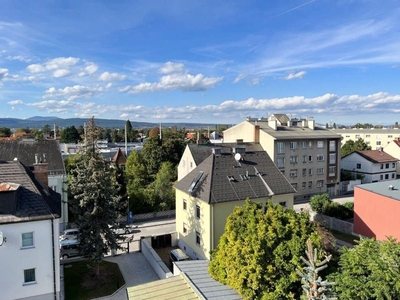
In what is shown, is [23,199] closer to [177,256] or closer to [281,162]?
[177,256]

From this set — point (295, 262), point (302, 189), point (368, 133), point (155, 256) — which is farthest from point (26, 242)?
point (368, 133)

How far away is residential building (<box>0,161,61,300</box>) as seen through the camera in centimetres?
1695

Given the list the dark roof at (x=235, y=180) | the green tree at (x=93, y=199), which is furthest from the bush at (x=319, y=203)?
the green tree at (x=93, y=199)

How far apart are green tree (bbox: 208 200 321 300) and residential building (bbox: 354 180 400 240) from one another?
13.2 m

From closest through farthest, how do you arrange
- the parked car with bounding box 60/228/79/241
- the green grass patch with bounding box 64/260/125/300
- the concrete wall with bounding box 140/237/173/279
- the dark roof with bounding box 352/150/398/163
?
the green grass patch with bounding box 64/260/125/300 → the concrete wall with bounding box 140/237/173/279 → the parked car with bounding box 60/228/79/241 → the dark roof with bounding box 352/150/398/163

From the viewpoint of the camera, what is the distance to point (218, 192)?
77.9ft

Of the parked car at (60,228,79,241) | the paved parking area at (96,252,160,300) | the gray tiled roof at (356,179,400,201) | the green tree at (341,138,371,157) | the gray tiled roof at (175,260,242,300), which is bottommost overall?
the paved parking area at (96,252,160,300)

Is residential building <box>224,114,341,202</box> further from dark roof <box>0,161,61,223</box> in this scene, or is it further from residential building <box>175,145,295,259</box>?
dark roof <box>0,161,61,223</box>

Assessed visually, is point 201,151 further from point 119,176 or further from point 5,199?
point 5,199

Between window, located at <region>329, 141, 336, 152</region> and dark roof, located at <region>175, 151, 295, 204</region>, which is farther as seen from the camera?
window, located at <region>329, 141, 336, 152</region>

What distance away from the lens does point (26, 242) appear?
17438 millimetres

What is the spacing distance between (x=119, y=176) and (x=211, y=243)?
1634cm

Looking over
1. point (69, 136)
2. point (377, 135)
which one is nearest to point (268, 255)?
point (377, 135)

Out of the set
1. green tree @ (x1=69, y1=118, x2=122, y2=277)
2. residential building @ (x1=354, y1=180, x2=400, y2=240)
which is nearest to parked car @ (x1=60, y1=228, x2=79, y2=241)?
green tree @ (x1=69, y1=118, x2=122, y2=277)
